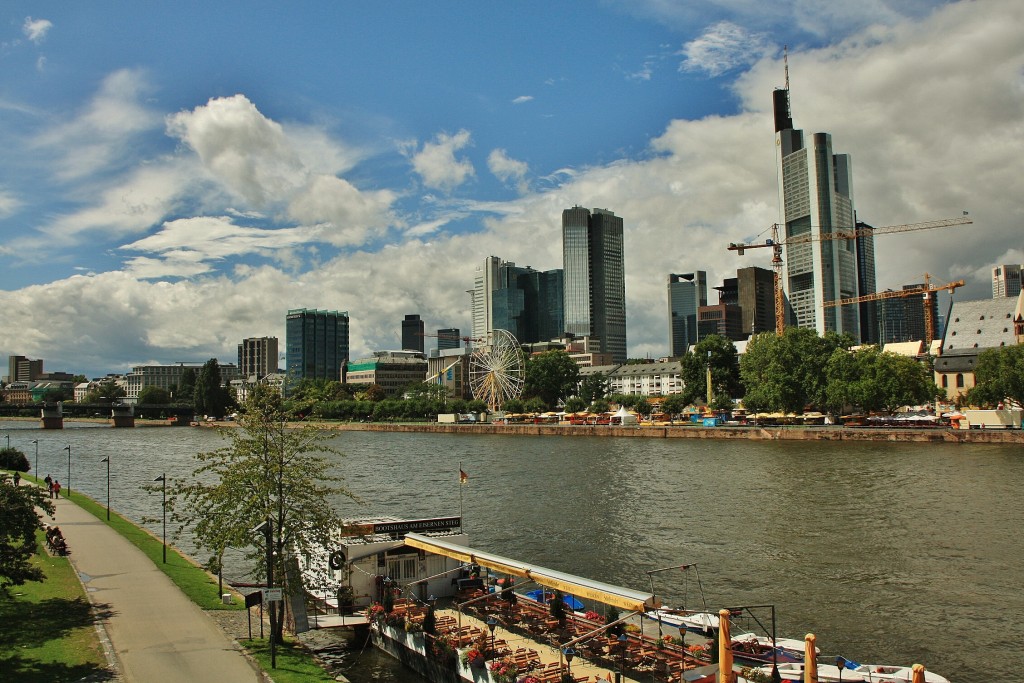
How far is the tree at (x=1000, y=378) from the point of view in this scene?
93.5 meters

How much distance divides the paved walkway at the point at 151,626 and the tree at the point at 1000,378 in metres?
96.5

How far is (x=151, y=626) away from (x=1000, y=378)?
100446mm

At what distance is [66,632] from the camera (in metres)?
21.5

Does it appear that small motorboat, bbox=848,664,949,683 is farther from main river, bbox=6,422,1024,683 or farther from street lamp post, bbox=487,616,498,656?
street lamp post, bbox=487,616,498,656

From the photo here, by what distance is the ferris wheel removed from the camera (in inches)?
6998

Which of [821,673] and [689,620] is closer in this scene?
[821,673]

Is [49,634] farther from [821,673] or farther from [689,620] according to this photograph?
[821,673]

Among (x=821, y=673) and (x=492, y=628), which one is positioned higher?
(x=492, y=628)

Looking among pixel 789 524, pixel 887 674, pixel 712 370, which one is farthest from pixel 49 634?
pixel 712 370

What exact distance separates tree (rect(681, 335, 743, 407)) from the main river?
65319 mm

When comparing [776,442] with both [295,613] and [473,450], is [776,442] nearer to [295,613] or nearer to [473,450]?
[473,450]

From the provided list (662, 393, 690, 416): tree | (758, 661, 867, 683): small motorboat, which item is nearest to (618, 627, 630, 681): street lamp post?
(758, 661, 867, 683): small motorboat

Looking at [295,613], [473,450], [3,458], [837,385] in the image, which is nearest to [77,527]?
[295,613]

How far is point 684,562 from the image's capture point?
35156mm
